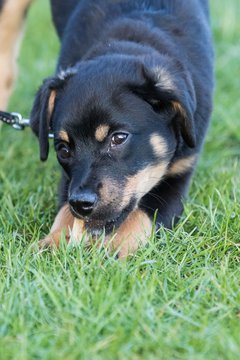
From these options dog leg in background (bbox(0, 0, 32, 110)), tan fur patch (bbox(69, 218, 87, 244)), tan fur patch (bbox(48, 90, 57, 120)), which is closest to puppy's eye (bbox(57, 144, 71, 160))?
tan fur patch (bbox(48, 90, 57, 120))

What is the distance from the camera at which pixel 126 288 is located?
2879 mm

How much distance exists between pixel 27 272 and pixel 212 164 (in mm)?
2073

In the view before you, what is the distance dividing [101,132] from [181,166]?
25.7 inches

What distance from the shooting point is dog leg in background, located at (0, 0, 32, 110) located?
17.3ft

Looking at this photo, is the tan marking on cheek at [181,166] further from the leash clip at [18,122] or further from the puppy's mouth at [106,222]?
the leash clip at [18,122]

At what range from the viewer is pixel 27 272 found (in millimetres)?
3059

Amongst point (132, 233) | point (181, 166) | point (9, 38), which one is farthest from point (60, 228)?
point (9, 38)

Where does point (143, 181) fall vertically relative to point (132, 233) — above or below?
above

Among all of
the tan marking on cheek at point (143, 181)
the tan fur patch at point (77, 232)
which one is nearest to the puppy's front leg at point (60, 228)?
the tan fur patch at point (77, 232)

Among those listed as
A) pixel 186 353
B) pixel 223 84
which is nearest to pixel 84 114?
pixel 186 353

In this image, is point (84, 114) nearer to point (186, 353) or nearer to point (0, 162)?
point (186, 353)

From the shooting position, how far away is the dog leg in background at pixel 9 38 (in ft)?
17.3

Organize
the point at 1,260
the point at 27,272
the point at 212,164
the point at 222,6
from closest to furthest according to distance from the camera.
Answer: the point at 27,272, the point at 1,260, the point at 212,164, the point at 222,6

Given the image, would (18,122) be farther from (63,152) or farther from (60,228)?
(60,228)
